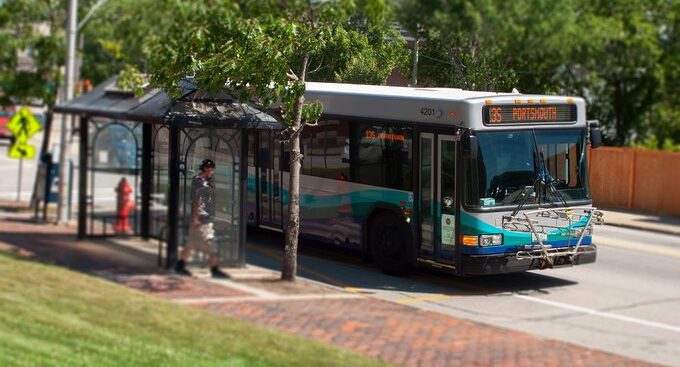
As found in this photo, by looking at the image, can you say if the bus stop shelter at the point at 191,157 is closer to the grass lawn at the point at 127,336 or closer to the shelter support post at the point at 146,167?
the shelter support post at the point at 146,167

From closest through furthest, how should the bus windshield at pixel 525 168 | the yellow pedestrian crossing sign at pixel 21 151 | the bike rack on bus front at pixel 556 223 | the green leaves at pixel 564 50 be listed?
the green leaves at pixel 564 50 < the bike rack on bus front at pixel 556 223 < the bus windshield at pixel 525 168 < the yellow pedestrian crossing sign at pixel 21 151

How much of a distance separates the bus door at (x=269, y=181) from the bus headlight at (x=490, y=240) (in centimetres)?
402

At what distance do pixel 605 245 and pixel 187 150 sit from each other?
12934 millimetres

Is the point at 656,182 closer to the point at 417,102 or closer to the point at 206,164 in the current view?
the point at 417,102

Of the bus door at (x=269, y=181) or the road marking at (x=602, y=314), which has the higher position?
the bus door at (x=269, y=181)

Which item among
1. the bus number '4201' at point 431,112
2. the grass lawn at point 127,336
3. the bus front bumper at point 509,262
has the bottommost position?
the grass lawn at point 127,336

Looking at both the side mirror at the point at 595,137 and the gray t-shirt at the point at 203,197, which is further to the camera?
the side mirror at the point at 595,137

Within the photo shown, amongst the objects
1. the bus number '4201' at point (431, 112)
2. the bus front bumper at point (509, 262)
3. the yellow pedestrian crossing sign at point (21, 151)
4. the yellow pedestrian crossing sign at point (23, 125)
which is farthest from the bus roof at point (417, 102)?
the yellow pedestrian crossing sign at point (23, 125)

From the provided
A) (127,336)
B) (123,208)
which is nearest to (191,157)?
(123,208)

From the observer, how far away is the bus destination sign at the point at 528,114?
7.79m

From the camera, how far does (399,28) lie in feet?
13.9

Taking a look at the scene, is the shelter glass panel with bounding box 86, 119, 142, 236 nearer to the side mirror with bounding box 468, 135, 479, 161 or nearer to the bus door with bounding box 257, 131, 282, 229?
the side mirror with bounding box 468, 135, 479, 161

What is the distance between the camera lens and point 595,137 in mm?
4945

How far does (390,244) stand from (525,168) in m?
1.56
